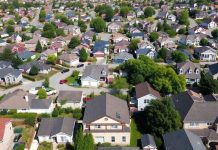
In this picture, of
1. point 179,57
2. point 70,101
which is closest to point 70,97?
point 70,101

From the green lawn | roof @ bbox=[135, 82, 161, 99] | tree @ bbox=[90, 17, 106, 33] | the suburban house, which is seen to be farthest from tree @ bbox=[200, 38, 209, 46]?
the green lawn

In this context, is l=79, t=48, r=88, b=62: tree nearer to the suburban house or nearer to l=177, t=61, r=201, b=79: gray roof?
l=177, t=61, r=201, b=79: gray roof

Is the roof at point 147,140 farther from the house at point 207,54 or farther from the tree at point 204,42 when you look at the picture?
the tree at point 204,42

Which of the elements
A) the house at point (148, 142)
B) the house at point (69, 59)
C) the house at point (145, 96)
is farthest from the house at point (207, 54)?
the house at point (148, 142)

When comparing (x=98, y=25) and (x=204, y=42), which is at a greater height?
(x=98, y=25)

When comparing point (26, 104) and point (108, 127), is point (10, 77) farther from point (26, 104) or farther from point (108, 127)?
point (108, 127)

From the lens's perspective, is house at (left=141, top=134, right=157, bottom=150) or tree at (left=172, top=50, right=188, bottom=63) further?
tree at (left=172, top=50, right=188, bottom=63)
